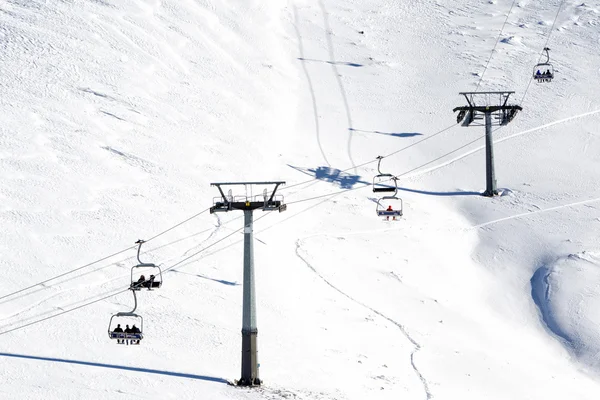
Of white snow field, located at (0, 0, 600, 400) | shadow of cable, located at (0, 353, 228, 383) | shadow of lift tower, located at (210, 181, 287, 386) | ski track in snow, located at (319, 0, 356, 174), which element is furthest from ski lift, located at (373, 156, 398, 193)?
shadow of cable, located at (0, 353, 228, 383)

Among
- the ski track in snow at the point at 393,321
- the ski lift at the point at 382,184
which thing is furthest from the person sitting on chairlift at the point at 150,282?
the ski track in snow at the point at 393,321

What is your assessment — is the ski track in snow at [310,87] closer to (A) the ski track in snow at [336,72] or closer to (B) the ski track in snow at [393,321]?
(A) the ski track in snow at [336,72]

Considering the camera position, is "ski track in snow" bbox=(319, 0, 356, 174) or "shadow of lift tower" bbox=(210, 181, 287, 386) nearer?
"shadow of lift tower" bbox=(210, 181, 287, 386)

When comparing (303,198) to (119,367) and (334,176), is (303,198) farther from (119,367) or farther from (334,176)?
(119,367)

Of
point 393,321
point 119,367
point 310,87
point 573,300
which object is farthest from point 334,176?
point 119,367

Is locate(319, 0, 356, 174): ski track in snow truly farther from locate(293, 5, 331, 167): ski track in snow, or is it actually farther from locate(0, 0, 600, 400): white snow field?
locate(293, 5, 331, 167): ski track in snow

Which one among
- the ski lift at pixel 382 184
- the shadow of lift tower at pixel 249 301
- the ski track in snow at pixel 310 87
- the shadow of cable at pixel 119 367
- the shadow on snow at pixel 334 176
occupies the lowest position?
the shadow of cable at pixel 119 367

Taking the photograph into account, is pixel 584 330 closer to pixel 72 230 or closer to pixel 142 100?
pixel 72 230

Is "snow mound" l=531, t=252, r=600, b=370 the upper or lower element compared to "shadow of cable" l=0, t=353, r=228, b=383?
upper

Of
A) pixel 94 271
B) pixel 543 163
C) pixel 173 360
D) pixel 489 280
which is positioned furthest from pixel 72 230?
pixel 543 163

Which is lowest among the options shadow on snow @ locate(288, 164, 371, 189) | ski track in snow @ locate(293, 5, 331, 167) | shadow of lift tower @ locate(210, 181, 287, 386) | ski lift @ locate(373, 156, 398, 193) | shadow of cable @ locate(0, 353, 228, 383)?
shadow of cable @ locate(0, 353, 228, 383)
